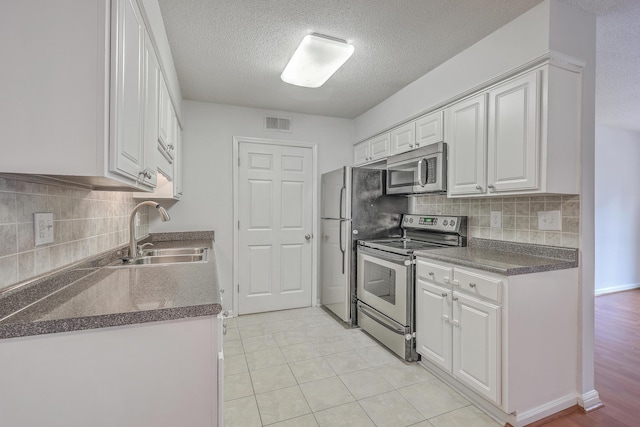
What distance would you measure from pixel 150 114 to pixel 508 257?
7.59ft

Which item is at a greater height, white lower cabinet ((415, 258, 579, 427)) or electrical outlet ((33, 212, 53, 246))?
electrical outlet ((33, 212, 53, 246))

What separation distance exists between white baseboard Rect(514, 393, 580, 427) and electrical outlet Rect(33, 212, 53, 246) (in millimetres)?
2498

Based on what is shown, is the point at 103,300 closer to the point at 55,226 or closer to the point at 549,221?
the point at 55,226

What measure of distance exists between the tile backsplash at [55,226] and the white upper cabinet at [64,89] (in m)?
0.27

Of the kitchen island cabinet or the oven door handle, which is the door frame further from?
the kitchen island cabinet

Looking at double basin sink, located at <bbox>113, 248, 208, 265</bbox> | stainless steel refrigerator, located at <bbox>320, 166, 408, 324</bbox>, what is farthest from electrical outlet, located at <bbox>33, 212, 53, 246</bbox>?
stainless steel refrigerator, located at <bbox>320, 166, 408, 324</bbox>

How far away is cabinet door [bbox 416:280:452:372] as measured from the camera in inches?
80.7

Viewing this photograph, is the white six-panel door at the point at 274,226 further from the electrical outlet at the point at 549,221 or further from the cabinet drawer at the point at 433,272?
the electrical outlet at the point at 549,221

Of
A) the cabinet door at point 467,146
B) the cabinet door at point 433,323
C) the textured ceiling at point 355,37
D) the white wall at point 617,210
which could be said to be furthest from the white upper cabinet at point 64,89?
the white wall at point 617,210

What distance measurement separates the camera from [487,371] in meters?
1.76

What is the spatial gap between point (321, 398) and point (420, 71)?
2673 mm

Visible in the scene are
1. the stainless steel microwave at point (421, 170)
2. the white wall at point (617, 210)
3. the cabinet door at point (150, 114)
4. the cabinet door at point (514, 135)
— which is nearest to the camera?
the cabinet door at point (150, 114)

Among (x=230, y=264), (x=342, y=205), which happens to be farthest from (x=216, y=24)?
(x=230, y=264)

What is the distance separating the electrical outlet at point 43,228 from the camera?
1149mm
